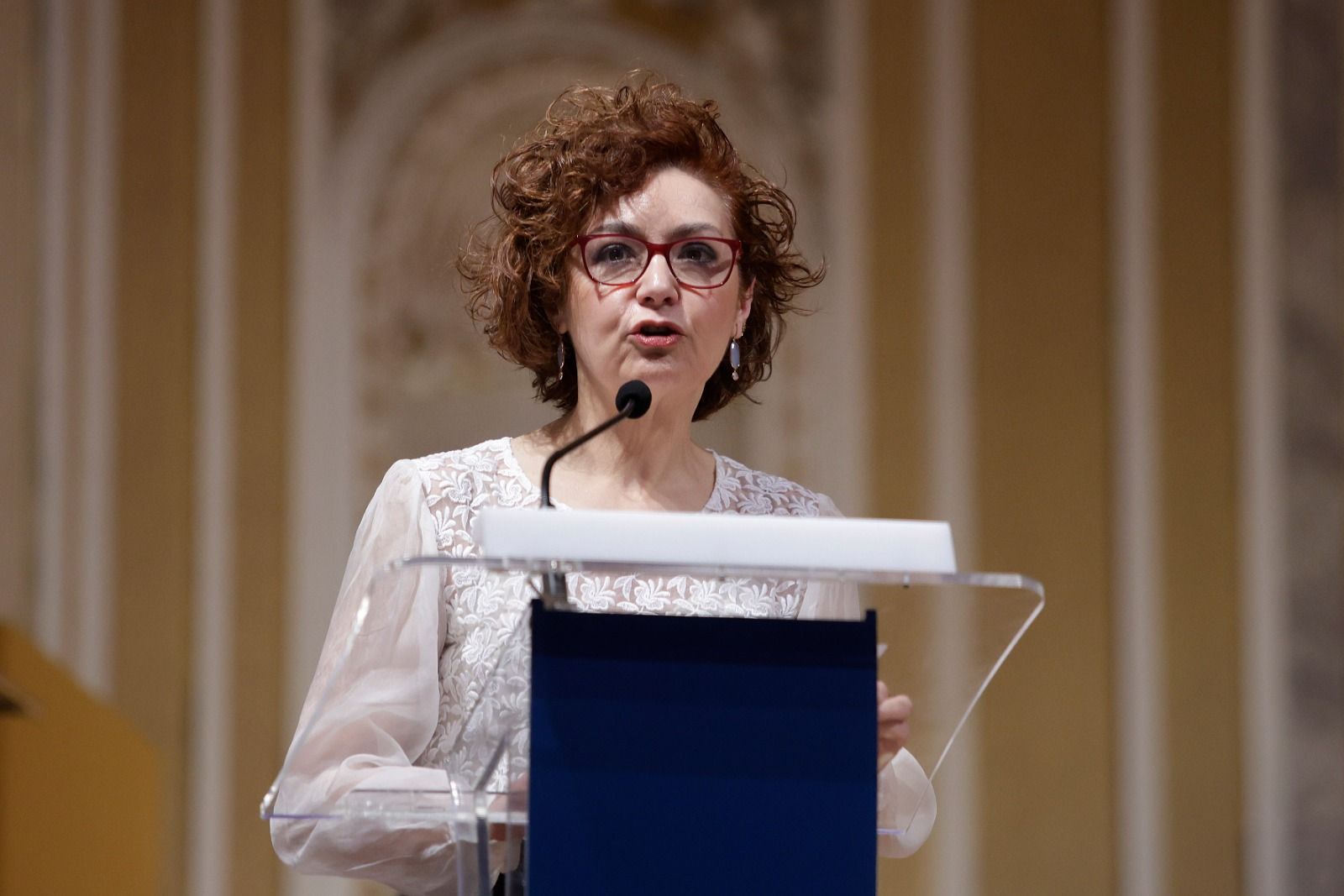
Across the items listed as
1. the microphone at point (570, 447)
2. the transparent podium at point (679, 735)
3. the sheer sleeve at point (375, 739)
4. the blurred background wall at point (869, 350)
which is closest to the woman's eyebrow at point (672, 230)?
the microphone at point (570, 447)

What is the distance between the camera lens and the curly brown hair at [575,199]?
194 centimetres

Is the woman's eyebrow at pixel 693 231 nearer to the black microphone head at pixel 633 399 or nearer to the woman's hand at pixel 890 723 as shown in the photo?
the black microphone head at pixel 633 399

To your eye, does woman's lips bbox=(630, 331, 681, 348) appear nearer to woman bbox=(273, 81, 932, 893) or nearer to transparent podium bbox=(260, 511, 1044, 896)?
woman bbox=(273, 81, 932, 893)

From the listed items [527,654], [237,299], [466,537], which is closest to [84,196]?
[237,299]

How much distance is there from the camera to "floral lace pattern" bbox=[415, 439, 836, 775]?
1.75 metres

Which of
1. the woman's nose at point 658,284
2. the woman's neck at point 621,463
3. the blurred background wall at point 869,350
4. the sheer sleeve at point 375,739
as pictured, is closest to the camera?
the sheer sleeve at point 375,739

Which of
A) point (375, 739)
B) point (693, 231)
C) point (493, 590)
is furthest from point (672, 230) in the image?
point (375, 739)

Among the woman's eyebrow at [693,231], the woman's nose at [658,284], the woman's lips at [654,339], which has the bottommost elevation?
the woman's lips at [654,339]

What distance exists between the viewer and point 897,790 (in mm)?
1514

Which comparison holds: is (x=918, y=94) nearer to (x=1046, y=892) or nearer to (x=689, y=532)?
(x=1046, y=892)

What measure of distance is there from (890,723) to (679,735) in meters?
0.19

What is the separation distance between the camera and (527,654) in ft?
4.53

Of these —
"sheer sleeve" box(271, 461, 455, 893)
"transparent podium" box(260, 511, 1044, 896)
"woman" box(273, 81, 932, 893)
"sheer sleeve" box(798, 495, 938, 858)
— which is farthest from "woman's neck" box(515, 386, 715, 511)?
"transparent podium" box(260, 511, 1044, 896)

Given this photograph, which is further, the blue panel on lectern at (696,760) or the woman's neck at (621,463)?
the woman's neck at (621,463)
